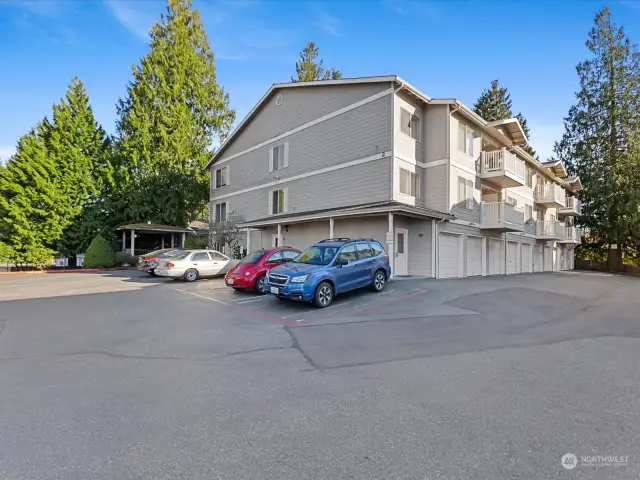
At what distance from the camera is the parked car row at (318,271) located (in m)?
9.62

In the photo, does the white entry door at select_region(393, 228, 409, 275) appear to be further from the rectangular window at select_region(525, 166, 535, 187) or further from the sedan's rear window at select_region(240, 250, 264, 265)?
the rectangular window at select_region(525, 166, 535, 187)

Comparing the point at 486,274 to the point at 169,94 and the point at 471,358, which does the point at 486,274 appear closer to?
the point at 471,358

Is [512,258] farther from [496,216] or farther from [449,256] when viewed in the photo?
[449,256]

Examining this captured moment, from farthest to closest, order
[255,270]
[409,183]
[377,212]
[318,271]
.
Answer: [409,183] < [377,212] < [255,270] < [318,271]

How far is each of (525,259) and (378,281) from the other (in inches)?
797

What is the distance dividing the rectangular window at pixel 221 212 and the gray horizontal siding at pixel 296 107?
438 cm

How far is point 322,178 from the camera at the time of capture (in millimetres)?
20484

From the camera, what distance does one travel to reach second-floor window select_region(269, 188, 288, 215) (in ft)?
75.8

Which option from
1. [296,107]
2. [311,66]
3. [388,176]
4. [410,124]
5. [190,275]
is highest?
[311,66]

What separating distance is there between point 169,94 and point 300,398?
33.9 metres

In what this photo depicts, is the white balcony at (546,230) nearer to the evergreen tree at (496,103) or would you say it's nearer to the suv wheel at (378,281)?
the evergreen tree at (496,103)

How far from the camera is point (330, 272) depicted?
10.0 meters

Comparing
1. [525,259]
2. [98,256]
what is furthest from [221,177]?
[525,259]

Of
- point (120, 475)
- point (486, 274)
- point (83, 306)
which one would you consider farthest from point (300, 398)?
point (486, 274)
